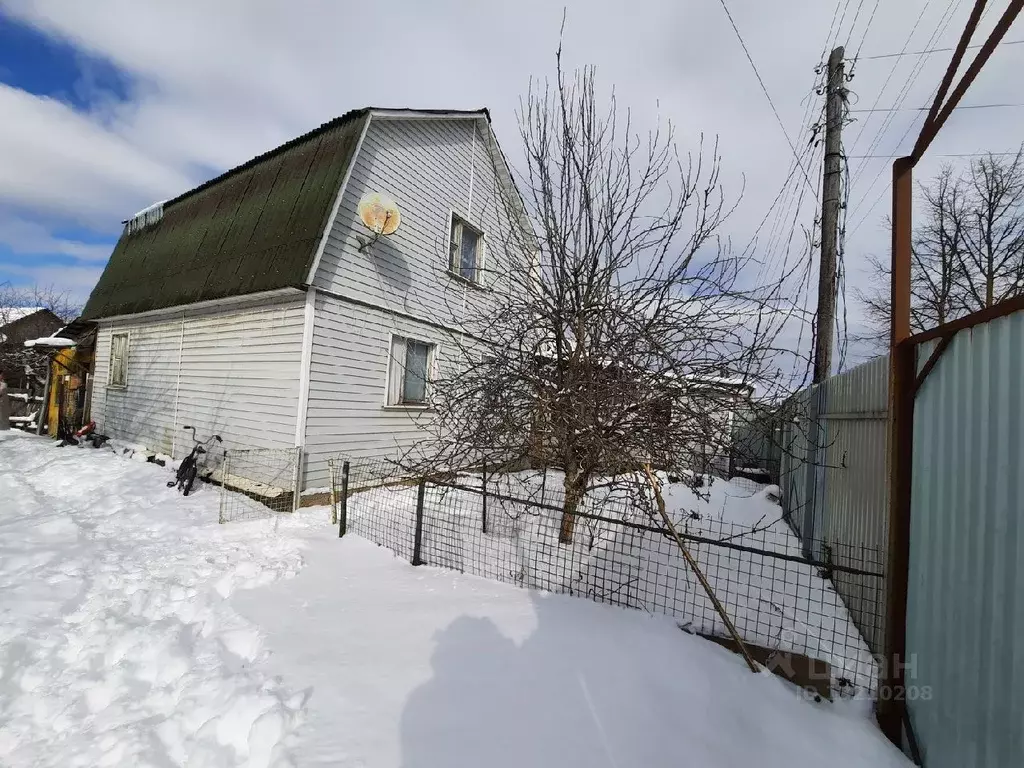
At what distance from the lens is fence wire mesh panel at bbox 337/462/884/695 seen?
3246 mm

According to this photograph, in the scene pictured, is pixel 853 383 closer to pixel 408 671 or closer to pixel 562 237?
pixel 562 237

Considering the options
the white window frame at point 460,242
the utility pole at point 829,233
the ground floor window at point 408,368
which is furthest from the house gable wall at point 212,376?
the utility pole at point 829,233

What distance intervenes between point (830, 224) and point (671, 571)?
17.4 feet

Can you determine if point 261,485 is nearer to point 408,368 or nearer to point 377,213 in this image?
point 408,368

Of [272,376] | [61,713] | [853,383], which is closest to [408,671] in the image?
[61,713]

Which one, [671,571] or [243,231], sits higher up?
[243,231]

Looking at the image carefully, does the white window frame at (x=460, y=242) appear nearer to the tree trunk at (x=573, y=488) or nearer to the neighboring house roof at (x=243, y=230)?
the neighboring house roof at (x=243, y=230)

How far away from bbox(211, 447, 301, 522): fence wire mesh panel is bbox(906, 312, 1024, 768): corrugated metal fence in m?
6.46

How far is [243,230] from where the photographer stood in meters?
7.84

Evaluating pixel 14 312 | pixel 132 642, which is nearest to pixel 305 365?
pixel 132 642

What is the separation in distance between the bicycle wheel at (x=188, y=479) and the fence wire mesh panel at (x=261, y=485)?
0.43 meters

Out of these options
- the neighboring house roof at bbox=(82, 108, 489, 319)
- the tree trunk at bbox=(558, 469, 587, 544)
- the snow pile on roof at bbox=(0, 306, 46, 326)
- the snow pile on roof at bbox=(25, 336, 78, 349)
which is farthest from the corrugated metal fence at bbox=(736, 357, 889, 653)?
the snow pile on roof at bbox=(0, 306, 46, 326)

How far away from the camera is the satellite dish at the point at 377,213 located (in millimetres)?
6863

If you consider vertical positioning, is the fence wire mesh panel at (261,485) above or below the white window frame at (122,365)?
below
